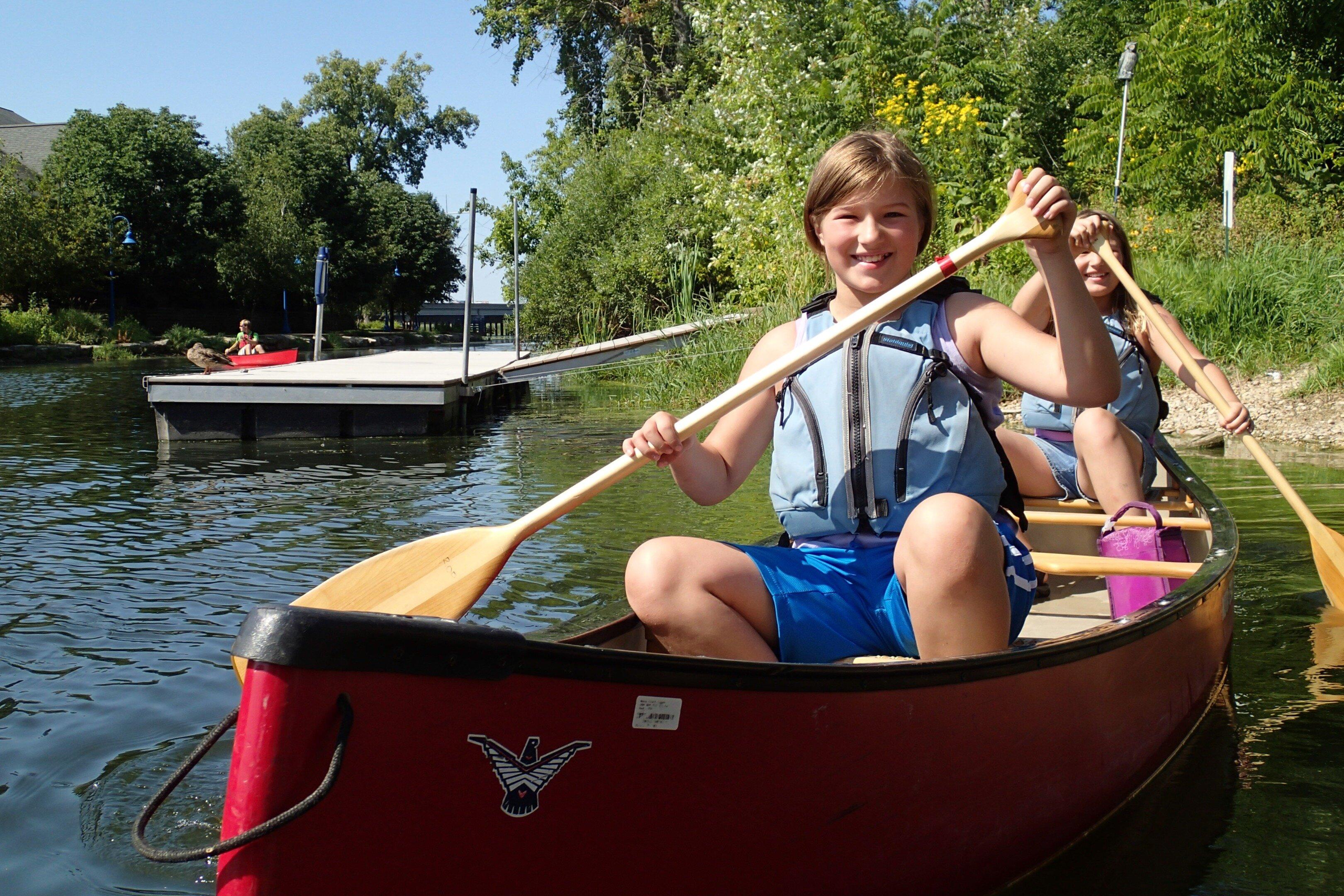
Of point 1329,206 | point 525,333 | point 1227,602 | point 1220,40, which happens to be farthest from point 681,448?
point 525,333

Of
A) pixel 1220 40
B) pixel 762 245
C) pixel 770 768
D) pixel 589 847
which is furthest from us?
pixel 762 245

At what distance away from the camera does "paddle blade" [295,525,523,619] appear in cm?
243

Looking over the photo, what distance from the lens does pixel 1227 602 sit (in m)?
3.60

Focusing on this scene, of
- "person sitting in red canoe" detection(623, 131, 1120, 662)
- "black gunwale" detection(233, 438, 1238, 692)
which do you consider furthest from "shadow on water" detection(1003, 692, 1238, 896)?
"black gunwale" detection(233, 438, 1238, 692)

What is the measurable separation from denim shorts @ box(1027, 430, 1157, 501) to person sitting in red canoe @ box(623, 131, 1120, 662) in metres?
2.13

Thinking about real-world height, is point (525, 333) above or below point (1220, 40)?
below

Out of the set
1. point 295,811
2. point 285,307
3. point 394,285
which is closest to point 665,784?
point 295,811

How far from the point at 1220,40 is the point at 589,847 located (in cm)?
1474

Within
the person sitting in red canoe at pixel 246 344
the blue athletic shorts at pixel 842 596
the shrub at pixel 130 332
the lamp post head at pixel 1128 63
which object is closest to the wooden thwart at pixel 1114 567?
the blue athletic shorts at pixel 842 596

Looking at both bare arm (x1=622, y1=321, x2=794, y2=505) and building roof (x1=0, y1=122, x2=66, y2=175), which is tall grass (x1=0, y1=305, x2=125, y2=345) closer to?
building roof (x1=0, y1=122, x2=66, y2=175)

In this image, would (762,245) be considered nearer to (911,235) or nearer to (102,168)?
(911,235)

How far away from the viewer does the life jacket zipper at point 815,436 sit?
7.59ft

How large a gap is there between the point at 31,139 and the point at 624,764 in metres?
55.6

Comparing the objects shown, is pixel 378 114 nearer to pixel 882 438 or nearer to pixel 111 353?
pixel 111 353
